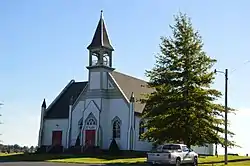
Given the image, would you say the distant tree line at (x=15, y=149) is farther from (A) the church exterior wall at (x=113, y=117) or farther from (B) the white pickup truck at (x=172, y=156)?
(B) the white pickup truck at (x=172, y=156)

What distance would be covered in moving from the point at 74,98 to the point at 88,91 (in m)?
5.19

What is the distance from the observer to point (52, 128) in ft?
222

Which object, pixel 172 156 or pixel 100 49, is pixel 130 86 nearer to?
pixel 100 49

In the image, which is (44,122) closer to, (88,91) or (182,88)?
(88,91)

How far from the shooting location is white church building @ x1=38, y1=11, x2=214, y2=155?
5994cm

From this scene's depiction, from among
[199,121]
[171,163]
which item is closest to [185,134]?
[199,121]

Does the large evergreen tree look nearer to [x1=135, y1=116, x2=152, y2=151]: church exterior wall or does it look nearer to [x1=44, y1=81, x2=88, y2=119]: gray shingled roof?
[x1=135, y1=116, x2=152, y2=151]: church exterior wall

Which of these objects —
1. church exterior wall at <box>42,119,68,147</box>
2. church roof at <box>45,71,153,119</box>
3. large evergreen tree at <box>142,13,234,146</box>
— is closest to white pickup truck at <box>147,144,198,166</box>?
large evergreen tree at <box>142,13,234,146</box>

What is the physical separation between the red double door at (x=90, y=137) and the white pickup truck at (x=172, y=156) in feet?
84.1

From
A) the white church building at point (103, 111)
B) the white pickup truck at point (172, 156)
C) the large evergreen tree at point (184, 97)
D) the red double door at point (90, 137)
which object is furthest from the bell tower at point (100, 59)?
the white pickup truck at point (172, 156)

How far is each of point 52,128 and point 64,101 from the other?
4681 millimetres

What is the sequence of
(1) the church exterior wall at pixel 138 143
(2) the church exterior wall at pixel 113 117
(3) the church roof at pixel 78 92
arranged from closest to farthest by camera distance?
(1) the church exterior wall at pixel 138 143, (2) the church exterior wall at pixel 113 117, (3) the church roof at pixel 78 92

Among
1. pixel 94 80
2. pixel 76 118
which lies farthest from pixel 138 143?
pixel 94 80

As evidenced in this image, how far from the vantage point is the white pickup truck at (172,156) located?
34.2 m
